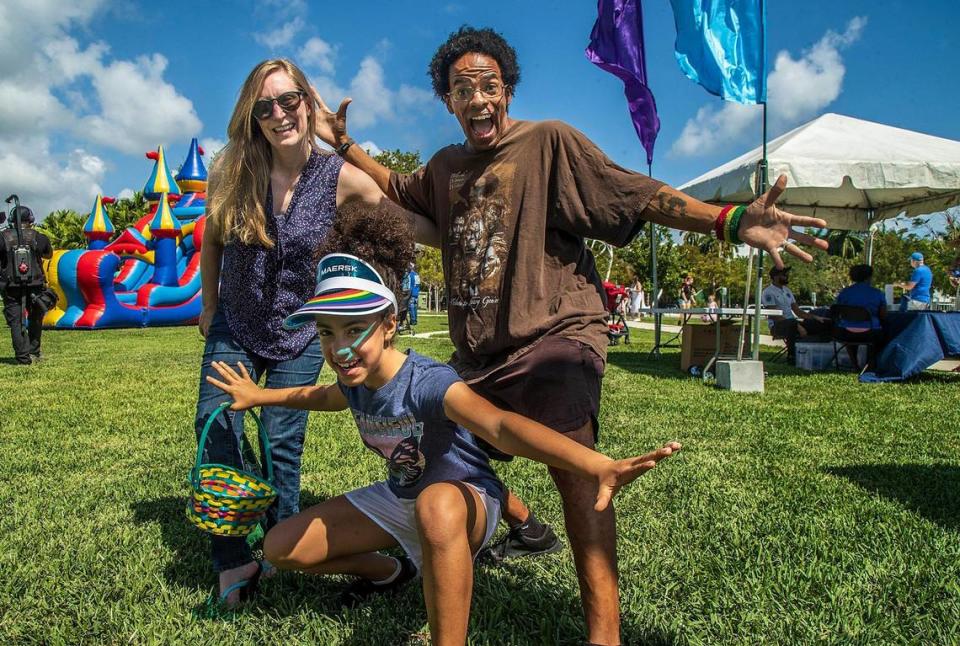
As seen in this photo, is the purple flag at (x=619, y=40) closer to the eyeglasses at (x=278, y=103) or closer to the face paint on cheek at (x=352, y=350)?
the eyeglasses at (x=278, y=103)

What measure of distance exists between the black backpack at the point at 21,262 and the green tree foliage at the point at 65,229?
3406cm

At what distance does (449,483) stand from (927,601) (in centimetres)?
182

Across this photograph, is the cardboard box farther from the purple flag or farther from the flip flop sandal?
the flip flop sandal

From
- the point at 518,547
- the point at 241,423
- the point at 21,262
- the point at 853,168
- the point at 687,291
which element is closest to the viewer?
the point at 241,423

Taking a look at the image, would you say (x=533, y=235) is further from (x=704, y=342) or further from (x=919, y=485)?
(x=704, y=342)

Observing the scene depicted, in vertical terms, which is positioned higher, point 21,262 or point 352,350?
point 21,262

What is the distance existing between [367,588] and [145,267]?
20.5 meters

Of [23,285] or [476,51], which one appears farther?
[23,285]

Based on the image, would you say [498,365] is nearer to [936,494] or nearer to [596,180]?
[596,180]

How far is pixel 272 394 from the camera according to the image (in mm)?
2646

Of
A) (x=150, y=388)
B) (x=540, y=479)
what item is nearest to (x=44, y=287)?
(x=150, y=388)

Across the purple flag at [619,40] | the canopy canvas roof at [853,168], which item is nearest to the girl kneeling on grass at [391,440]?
the purple flag at [619,40]

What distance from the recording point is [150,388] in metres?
7.58

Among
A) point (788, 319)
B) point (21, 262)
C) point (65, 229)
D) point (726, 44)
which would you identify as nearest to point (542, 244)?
point (726, 44)
